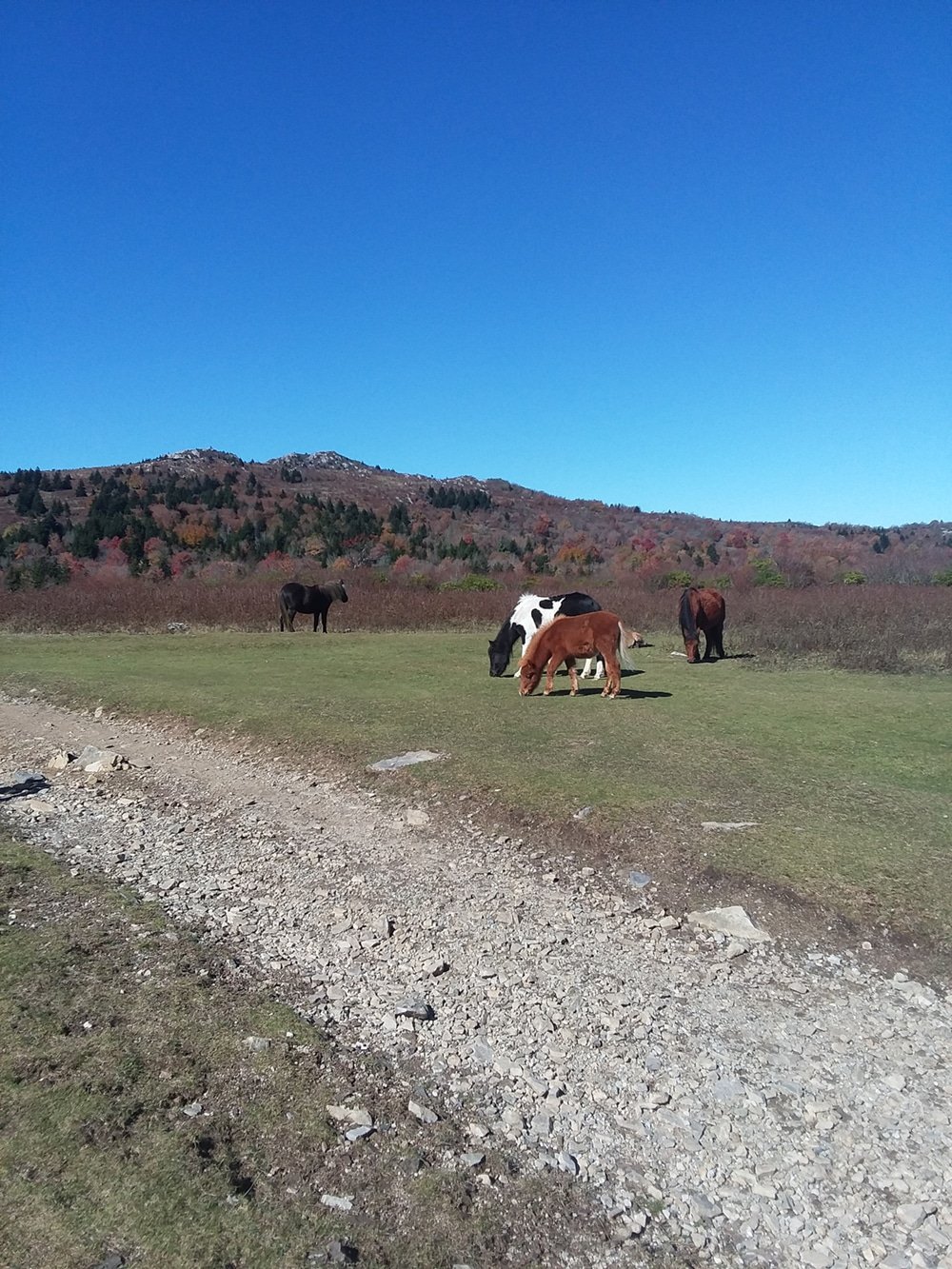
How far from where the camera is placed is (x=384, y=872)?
645 centimetres

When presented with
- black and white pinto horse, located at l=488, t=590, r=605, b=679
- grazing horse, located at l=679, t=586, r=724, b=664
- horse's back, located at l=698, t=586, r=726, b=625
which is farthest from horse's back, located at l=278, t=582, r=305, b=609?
horse's back, located at l=698, t=586, r=726, b=625

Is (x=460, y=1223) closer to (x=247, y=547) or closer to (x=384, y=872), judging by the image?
(x=384, y=872)

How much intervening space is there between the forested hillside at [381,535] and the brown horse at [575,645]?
3127 cm

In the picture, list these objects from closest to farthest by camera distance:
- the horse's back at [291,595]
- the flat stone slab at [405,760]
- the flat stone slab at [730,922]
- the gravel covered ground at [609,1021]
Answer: the gravel covered ground at [609,1021], the flat stone slab at [730,922], the flat stone slab at [405,760], the horse's back at [291,595]

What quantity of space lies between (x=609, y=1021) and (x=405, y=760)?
5.21 meters

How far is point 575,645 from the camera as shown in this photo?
1296 centimetres

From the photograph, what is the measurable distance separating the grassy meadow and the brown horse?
0.42 meters

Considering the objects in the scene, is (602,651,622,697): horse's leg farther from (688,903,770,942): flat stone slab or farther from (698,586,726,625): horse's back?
(688,903,770,942): flat stone slab

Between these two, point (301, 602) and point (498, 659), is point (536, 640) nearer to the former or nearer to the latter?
point (498, 659)

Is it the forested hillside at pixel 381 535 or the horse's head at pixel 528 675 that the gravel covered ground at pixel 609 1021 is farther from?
the forested hillside at pixel 381 535

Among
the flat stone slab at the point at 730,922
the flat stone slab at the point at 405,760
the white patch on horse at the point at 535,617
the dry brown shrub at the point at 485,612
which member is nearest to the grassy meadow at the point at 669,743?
the flat stone slab at the point at 405,760

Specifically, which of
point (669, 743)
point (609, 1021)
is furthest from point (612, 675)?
point (609, 1021)

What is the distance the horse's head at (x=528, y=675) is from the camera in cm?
1352

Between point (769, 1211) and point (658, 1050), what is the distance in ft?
3.40
